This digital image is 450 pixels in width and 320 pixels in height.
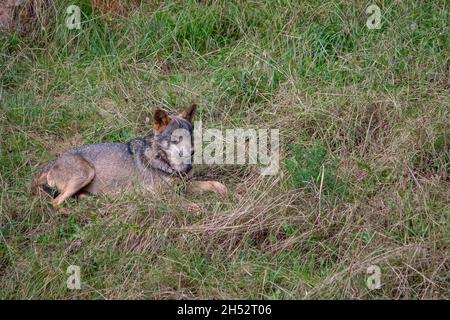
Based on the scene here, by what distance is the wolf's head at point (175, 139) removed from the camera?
324 inches

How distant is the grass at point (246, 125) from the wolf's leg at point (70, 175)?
0.32m

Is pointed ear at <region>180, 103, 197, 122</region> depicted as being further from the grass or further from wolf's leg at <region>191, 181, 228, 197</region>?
wolf's leg at <region>191, 181, 228, 197</region>

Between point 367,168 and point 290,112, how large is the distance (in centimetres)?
132

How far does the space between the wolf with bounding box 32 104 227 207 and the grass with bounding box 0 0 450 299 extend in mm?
294

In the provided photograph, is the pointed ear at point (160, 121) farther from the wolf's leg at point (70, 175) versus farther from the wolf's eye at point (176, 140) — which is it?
the wolf's leg at point (70, 175)

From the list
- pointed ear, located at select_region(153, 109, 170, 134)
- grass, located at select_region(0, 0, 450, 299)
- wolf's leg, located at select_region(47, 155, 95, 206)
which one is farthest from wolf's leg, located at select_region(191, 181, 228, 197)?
wolf's leg, located at select_region(47, 155, 95, 206)

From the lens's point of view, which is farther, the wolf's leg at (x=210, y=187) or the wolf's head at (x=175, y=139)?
the wolf's head at (x=175, y=139)

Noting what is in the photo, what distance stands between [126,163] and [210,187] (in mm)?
1005

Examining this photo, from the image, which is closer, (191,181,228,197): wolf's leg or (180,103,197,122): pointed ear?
(191,181,228,197): wolf's leg

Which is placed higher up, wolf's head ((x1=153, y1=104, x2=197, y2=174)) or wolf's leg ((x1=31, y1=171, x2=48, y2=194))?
wolf's head ((x1=153, y1=104, x2=197, y2=174))

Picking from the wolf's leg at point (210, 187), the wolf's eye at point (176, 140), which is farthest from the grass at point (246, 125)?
the wolf's eye at point (176, 140)

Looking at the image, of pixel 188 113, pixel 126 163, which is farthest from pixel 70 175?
pixel 188 113

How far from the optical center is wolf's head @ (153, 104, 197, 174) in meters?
8.23
